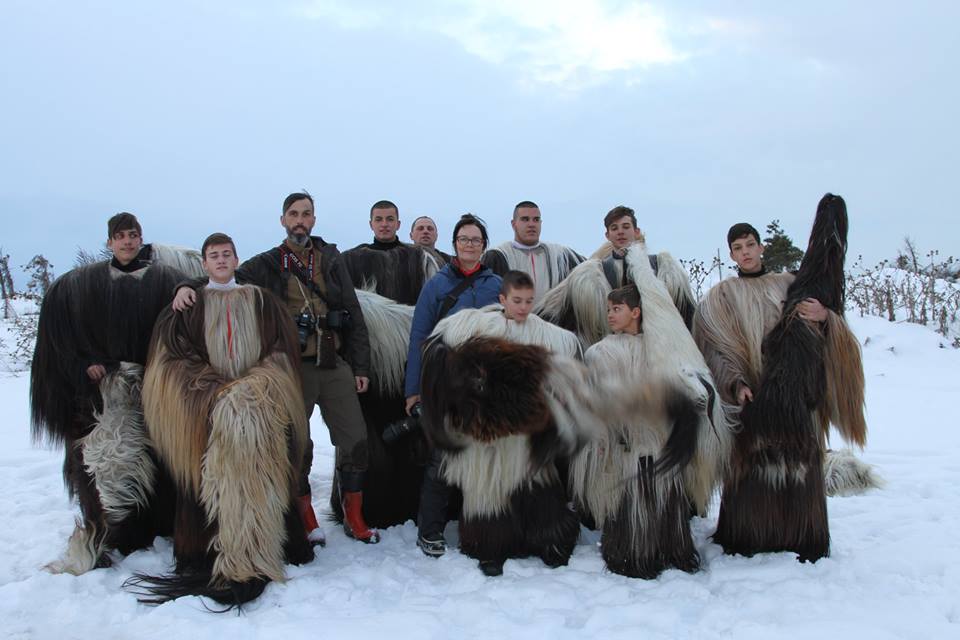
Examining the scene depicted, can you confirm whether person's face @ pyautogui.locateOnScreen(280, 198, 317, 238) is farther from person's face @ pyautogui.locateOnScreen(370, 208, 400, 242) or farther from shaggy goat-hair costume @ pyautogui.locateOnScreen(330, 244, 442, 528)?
person's face @ pyautogui.locateOnScreen(370, 208, 400, 242)

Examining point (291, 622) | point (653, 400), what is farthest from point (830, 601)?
point (291, 622)

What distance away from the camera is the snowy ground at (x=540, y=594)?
9.91ft

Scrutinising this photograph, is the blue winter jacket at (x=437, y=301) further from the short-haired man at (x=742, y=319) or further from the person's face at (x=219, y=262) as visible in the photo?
the short-haired man at (x=742, y=319)

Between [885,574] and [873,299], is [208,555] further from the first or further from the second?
[873,299]

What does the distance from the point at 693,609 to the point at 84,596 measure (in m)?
2.90

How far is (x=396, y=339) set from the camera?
442 centimetres

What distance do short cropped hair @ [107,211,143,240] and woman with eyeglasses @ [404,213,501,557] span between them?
1.67 meters

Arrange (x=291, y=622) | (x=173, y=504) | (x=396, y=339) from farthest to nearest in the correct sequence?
(x=396, y=339) → (x=173, y=504) → (x=291, y=622)

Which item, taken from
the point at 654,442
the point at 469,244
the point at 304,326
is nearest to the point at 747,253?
the point at 654,442

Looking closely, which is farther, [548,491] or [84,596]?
[548,491]

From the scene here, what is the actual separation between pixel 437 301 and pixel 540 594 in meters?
1.67

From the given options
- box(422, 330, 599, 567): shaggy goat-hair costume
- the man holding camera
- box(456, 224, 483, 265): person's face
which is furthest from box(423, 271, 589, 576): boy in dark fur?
the man holding camera

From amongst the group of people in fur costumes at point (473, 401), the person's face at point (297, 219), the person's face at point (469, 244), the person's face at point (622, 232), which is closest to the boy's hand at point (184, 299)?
the group of people in fur costumes at point (473, 401)

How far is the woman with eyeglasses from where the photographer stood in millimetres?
4008
